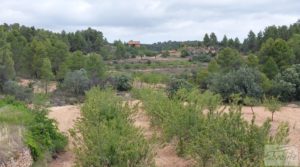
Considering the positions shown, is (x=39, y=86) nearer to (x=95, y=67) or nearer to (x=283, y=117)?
(x=95, y=67)

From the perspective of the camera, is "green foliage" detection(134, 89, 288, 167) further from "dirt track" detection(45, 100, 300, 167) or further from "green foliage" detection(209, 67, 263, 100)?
"green foliage" detection(209, 67, 263, 100)

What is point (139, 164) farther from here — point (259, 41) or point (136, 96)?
point (259, 41)

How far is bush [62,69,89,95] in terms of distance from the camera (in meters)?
43.8

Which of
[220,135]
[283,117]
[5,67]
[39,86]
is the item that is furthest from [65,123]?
[39,86]

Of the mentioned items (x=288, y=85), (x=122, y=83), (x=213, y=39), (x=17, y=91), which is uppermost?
(x=213, y=39)

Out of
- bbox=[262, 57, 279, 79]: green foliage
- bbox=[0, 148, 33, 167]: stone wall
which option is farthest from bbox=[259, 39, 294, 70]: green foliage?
bbox=[0, 148, 33, 167]: stone wall

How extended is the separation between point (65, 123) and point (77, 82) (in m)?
17.7

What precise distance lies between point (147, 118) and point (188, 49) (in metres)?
68.6

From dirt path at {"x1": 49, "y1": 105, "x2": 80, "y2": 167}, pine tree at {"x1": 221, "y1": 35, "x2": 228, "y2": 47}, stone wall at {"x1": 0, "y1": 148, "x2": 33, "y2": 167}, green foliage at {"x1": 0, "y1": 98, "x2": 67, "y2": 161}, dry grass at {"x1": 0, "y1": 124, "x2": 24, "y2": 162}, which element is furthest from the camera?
pine tree at {"x1": 221, "y1": 35, "x2": 228, "y2": 47}

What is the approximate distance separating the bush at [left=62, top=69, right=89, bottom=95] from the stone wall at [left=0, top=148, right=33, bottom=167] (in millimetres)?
28019

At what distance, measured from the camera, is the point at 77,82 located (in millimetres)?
43719

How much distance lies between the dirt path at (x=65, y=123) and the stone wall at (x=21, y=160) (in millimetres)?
1865

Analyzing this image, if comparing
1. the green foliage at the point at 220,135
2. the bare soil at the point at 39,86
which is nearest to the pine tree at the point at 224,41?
the bare soil at the point at 39,86

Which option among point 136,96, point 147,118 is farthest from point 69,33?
point 147,118
